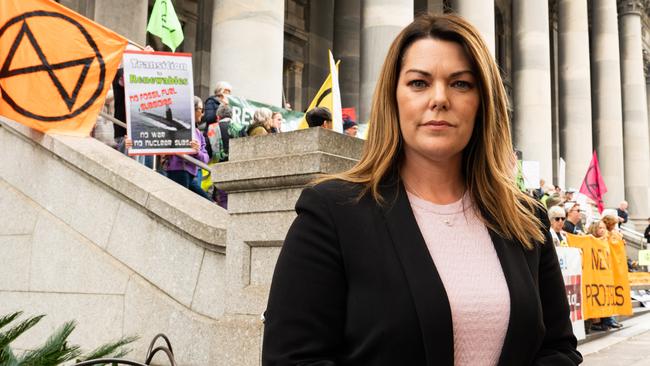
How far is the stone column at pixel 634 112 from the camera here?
35.7 m

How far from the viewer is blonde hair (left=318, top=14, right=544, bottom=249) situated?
6.49 ft

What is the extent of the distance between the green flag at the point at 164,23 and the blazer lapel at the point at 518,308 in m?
9.89

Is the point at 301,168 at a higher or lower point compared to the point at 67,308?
higher

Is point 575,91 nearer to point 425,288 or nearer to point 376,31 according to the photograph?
point 376,31

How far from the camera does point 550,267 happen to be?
7.07ft

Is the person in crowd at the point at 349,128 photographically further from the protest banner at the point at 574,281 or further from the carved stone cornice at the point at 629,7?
the carved stone cornice at the point at 629,7

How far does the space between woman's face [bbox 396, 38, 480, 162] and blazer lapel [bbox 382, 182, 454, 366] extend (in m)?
0.25

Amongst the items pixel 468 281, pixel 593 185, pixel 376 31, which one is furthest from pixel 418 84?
pixel 593 185

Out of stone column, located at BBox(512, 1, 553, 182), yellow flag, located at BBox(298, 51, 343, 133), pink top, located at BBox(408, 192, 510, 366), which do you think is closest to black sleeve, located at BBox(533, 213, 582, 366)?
pink top, located at BBox(408, 192, 510, 366)

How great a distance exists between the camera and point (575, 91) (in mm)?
29547

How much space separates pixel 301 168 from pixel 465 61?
2.80 meters

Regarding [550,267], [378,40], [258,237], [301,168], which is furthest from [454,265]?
[378,40]

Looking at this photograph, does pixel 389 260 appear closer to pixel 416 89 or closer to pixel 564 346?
pixel 416 89

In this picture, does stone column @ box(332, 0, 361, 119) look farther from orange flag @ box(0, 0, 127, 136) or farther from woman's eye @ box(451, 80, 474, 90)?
woman's eye @ box(451, 80, 474, 90)
